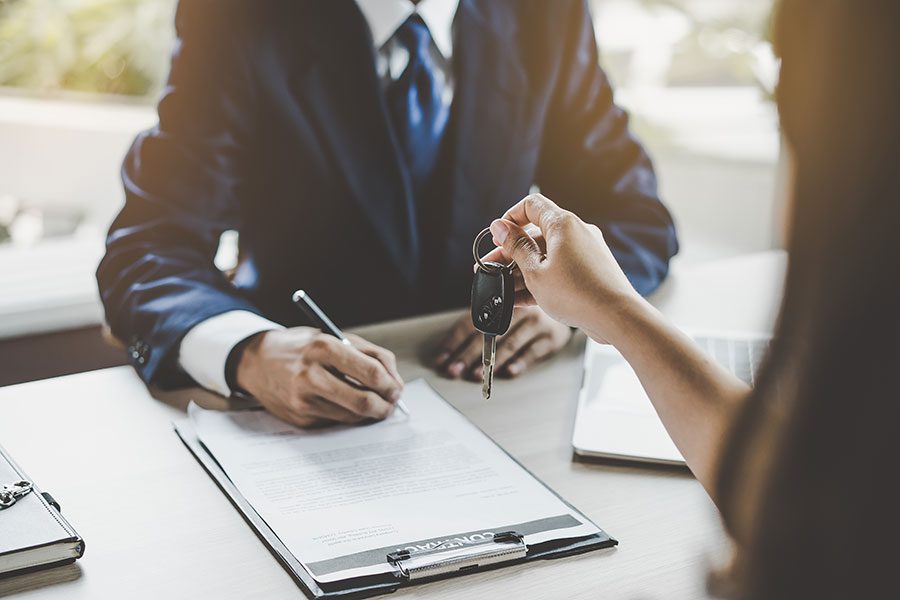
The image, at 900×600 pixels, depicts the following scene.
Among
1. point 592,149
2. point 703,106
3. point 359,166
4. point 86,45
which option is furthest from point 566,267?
point 703,106

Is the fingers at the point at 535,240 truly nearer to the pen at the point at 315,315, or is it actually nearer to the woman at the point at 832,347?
the pen at the point at 315,315

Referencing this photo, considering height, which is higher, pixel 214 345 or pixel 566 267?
pixel 566 267

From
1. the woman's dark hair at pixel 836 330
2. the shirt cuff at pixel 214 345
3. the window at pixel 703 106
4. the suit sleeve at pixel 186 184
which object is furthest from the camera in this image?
the window at pixel 703 106

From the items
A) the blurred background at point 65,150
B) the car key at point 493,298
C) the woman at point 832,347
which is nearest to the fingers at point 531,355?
the car key at point 493,298

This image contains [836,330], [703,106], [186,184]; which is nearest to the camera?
[836,330]

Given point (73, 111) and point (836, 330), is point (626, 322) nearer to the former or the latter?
point (836, 330)

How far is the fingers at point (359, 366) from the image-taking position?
1.08 meters

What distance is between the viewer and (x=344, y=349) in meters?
1.10

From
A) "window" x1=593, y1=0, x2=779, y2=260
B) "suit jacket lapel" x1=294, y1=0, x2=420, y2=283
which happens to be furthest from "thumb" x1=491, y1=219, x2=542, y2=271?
"window" x1=593, y1=0, x2=779, y2=260

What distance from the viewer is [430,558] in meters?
0.82

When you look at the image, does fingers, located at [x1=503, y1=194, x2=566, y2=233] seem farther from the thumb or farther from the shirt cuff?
the shirt cuff

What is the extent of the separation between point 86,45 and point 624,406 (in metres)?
1.77

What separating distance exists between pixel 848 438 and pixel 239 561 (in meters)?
0.51

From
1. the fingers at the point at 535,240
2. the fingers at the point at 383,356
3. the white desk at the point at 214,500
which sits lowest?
the white desk at the point at 214,500
